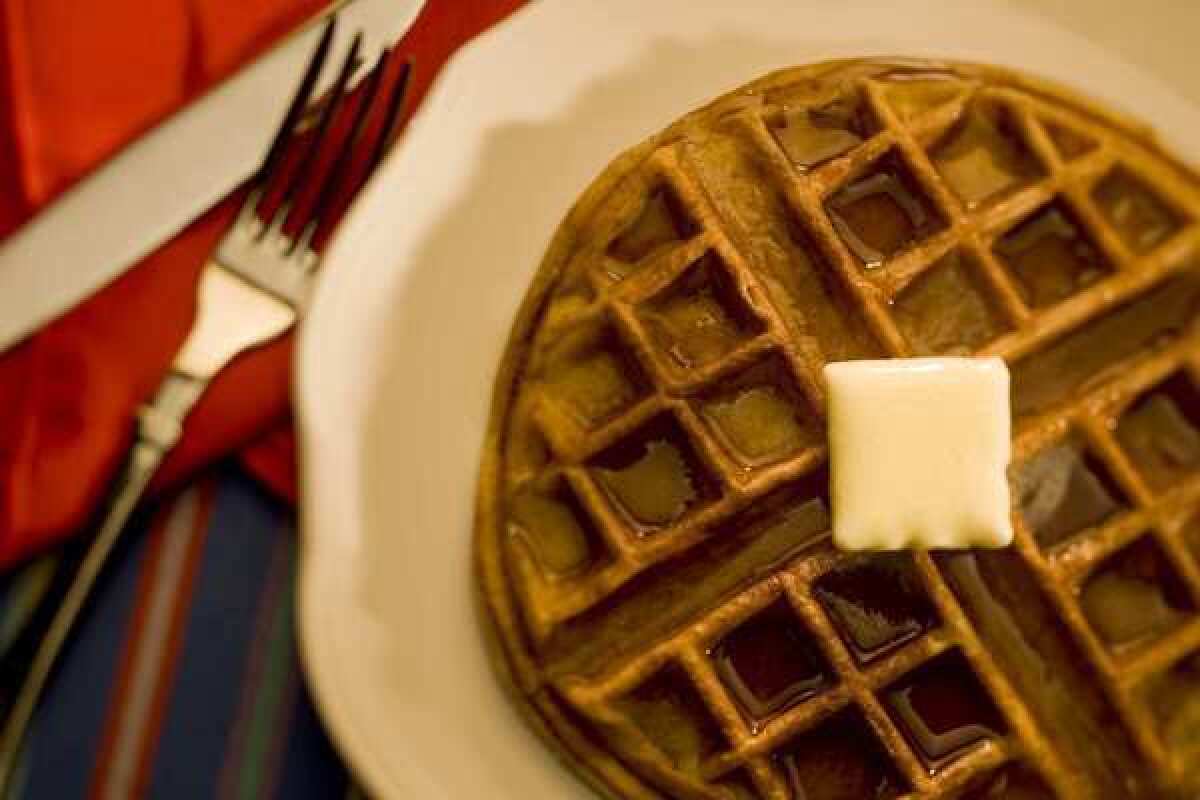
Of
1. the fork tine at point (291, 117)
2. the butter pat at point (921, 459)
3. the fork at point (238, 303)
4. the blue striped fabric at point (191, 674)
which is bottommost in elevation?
the butter pat at point (921, 459)

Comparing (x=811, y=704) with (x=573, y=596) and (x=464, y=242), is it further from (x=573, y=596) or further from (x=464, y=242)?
(x=464, y=242)

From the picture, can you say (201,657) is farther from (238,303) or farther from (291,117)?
(291,117)

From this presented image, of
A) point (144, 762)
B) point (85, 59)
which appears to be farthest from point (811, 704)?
point (85, 59)

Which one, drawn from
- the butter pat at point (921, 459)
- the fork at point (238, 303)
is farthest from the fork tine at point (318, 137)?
the butter pat at point (921, 459)

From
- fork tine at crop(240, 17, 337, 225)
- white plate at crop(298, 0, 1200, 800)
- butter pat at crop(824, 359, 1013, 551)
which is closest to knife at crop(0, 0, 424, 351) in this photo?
fork tine at crop(240, 17, 337, 225)

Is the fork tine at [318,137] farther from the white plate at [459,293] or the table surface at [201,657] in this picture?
the table surface at [201,657]

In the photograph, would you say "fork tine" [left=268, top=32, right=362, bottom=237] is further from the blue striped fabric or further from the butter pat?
the butter pat

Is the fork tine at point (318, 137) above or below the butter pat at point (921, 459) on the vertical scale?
above
